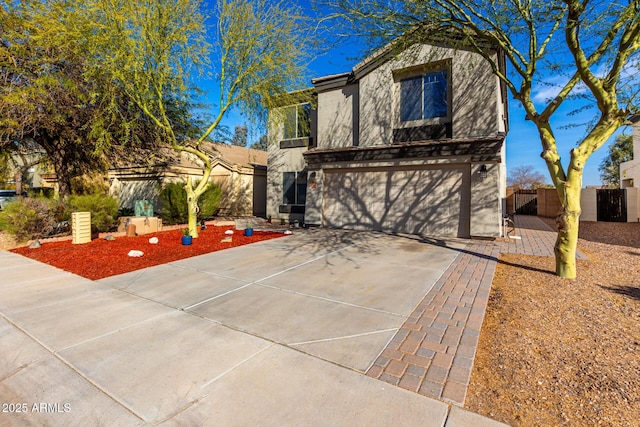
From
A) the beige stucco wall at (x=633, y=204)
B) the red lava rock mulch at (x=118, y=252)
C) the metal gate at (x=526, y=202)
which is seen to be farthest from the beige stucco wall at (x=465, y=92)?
the metal gate at (x=526, y=202)

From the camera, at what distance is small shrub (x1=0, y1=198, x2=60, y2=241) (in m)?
8.34

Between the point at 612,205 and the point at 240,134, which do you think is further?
the point at 240,134

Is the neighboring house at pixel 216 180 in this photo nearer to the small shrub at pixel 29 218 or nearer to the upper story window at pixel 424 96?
the small shrub at pixel 29 218

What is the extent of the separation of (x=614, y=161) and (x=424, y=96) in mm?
29554

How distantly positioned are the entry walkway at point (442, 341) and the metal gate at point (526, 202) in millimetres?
19738

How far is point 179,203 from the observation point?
1246 centimetres

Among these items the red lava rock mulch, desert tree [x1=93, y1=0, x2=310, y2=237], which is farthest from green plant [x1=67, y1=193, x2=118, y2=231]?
desert tree [x1=93, y1=0, x2=310, y2=237]

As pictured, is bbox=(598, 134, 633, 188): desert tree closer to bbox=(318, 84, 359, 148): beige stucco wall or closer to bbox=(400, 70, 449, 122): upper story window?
bbox=(400, 70, 449, 122): upper story window

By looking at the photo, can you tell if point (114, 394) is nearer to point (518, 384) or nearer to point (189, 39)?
point (518, 384)

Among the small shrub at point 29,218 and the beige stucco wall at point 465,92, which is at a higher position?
the beige stucco wall at point 465,92

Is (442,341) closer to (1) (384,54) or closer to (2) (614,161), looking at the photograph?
(1) (384,54)

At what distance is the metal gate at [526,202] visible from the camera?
70.2 ft

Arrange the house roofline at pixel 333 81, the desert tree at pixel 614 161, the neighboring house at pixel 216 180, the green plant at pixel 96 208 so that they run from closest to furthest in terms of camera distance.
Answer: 1. the green plant at pixel 96 208
2. the house roofline at pixel 333 81
3. the neighboring house at pixel 216 180
4. the desert tree at pixel 614 161

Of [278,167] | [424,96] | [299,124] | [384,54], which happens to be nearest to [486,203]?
[424,96]
